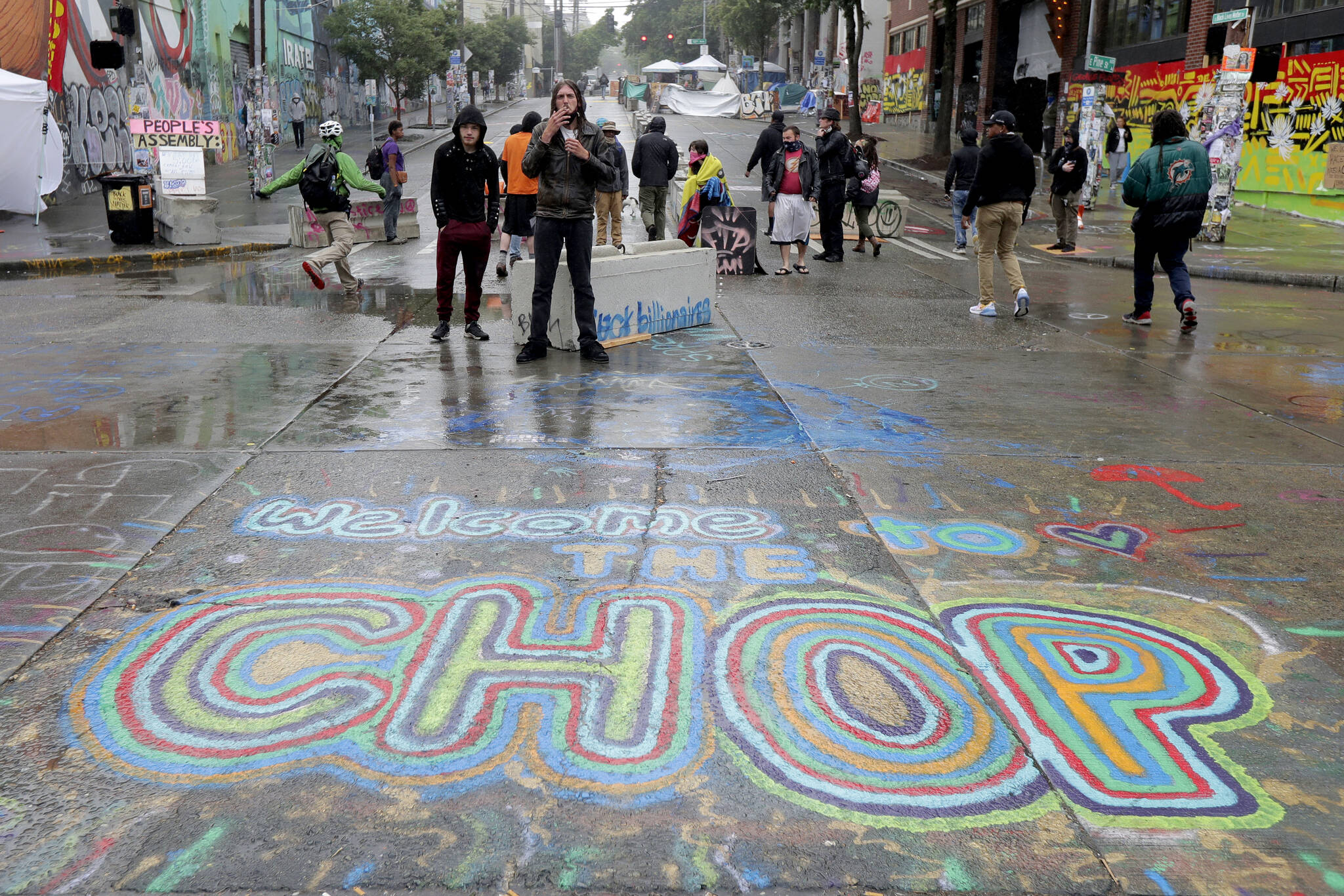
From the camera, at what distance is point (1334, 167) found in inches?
759

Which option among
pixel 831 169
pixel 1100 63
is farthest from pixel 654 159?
pixel 1100 63

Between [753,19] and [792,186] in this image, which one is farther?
[753,19]

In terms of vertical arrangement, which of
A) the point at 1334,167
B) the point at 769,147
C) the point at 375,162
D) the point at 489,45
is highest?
the point at 489,45

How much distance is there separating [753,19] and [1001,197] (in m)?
60.3

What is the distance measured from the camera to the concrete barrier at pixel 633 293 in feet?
26.7

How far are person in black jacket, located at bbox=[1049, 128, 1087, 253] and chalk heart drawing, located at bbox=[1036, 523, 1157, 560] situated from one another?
12.3 m

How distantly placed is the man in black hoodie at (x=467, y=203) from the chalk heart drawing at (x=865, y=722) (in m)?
5.58

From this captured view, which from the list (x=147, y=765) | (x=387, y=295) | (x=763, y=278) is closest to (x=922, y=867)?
(x=147, y=765)

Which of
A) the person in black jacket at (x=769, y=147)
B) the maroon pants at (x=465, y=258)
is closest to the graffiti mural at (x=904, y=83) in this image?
the person in black jacket at (x=769, y=147)

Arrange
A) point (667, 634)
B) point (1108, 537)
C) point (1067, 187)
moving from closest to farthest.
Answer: point (667, 634)
point (1108, 537)
point (1067, 187)

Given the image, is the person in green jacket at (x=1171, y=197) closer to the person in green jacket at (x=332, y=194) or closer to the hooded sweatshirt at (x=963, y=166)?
the hooded sweatshirt at (x=963, y=166)

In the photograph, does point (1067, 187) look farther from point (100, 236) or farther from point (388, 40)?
point (388, 40)

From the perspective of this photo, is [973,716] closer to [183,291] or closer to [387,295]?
[387,295]

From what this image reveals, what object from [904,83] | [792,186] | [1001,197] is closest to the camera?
[1001,197]
